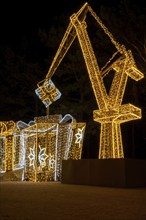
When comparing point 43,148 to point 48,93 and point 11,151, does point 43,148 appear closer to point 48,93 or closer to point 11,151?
point 11,151

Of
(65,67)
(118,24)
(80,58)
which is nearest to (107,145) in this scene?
(118,24)

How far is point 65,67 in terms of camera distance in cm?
2562

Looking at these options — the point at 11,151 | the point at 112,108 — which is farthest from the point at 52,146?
the point at 112,108

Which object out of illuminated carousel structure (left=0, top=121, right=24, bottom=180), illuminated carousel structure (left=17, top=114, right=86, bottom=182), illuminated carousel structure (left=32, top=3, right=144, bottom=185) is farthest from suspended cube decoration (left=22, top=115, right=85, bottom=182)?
illuminated carousel structure (left=32, top=3, right=144, bottom=185)

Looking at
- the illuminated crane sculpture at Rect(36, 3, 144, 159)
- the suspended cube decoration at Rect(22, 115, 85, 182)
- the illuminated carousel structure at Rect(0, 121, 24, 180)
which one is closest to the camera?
the illuminated crane sculpture at Rect(36, 3, 144, 159)

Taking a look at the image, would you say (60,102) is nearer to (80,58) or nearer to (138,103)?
(80,58)

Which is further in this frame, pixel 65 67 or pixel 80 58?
pixel 65 67

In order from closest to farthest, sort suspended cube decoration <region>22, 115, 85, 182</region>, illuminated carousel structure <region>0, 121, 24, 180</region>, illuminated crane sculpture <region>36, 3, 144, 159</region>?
1. illuminated crane sculpture <region>36, 3, 144, 159</region>
2. suspended cube decoration <region>22, 115, 85, 182</region>
3. illuminated carousel structure <region>0, 121, 24, 180</region>

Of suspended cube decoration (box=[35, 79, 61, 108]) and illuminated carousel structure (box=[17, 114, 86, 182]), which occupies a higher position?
suspended cube decoration (box=[35, 79, 61, 108])

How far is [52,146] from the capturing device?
677 inches

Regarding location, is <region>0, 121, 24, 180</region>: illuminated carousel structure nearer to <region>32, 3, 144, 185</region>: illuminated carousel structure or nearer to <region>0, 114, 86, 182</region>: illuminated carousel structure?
<region>0, 114, 86, 182</region>: illuminated carousel structure

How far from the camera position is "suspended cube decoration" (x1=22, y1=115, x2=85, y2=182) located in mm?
16844

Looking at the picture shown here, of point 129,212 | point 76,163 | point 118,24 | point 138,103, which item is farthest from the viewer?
point 138,103

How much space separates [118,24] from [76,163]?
8.69 m
